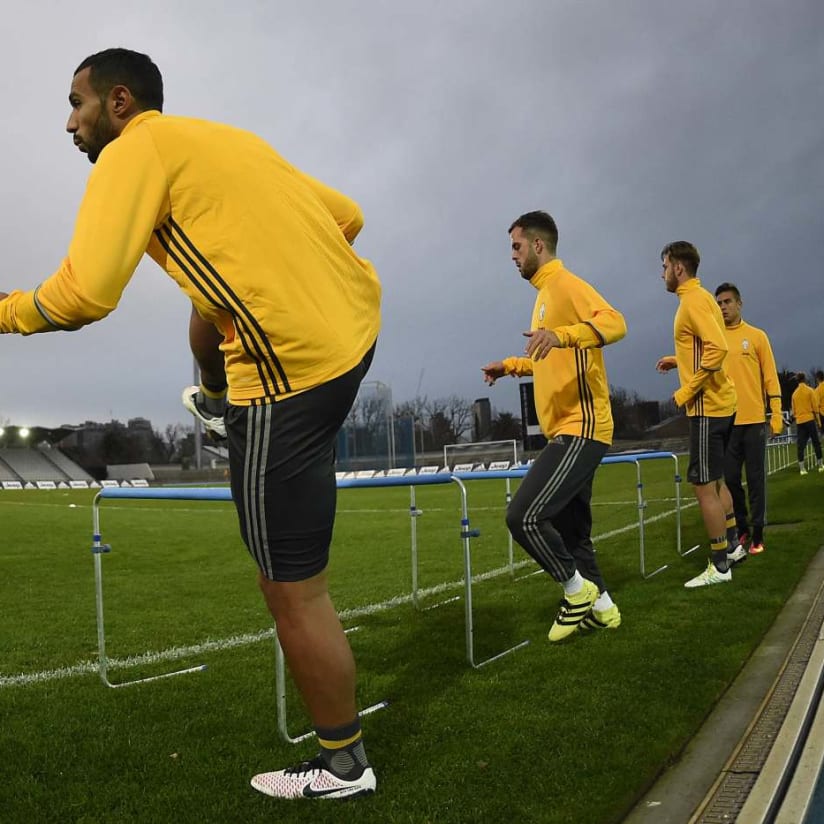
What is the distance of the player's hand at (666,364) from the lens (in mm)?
6465

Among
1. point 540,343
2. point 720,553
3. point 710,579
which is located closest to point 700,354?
point 720,553

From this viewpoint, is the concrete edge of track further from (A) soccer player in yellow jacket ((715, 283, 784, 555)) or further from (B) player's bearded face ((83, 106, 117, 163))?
(A) soccer player in yellow jacket ((715, 283, 784, 555))

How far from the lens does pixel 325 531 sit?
2.30m

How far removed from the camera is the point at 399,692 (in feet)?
11.9

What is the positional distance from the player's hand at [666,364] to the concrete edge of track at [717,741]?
8.06 ft

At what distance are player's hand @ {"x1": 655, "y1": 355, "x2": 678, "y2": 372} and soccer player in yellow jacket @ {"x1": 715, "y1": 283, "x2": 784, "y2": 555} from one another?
134 centimetres

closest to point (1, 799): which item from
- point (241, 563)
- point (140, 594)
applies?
point (140, 594)

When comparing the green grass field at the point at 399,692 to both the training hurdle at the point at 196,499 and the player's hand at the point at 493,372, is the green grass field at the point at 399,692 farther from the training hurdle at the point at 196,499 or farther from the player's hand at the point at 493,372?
the player's hand at the point at 493,372

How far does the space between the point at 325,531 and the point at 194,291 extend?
2.54ft

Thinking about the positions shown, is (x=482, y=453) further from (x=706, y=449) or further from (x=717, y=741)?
(x=717, y=741)

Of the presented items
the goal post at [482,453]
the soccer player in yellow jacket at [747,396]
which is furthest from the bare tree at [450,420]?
the soccer player in yellow jacket at [747,396]

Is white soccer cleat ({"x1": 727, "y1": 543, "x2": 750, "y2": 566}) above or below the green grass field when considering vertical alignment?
above

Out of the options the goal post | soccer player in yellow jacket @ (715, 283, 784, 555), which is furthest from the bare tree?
soccer player in yellow jacket @ (715, 283, 784, 555)

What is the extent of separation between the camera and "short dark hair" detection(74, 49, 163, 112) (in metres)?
2.17
